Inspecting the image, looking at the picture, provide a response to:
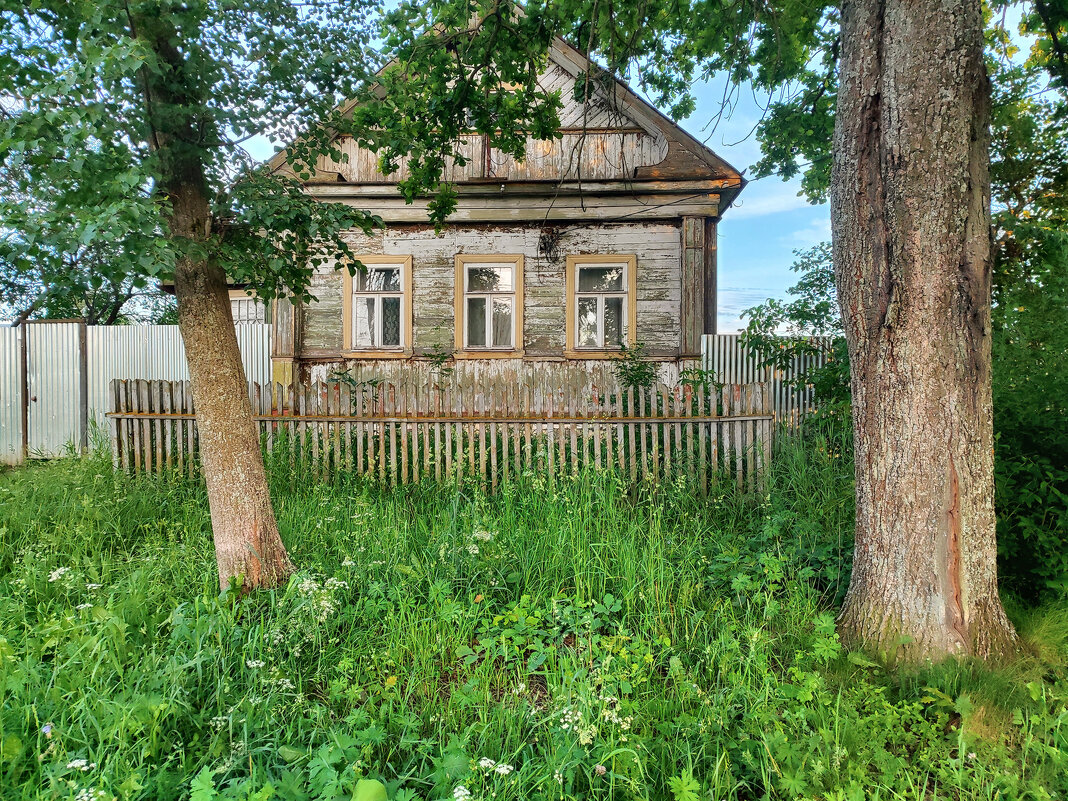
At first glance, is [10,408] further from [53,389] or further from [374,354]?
[374,354]

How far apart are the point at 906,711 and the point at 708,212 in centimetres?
878

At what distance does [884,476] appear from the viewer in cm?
297

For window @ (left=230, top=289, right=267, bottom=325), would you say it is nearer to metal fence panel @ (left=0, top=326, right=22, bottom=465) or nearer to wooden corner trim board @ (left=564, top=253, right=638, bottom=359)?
metal fence panel @ (left=0, top=326, right=22, bottom=465)

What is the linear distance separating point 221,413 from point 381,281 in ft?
24.7

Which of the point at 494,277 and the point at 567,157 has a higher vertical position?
the point at 567,157

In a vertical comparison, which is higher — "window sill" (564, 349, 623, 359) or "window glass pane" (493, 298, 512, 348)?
"window glass pane" (493, 298, 512, 348)

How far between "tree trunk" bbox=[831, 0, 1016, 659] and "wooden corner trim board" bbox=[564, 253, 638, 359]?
23.8ft

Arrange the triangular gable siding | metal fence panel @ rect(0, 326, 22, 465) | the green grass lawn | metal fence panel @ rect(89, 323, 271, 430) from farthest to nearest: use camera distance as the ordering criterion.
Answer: the triangular gable siding < metal fence panel @ rect(89, 323, 271, 430) < metal fence panel @ rect(0, 326, 22, 465) < the green grass lawn

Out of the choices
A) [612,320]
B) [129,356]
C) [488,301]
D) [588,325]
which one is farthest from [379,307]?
[129,356]

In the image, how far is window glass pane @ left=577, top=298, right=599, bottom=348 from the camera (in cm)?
1044

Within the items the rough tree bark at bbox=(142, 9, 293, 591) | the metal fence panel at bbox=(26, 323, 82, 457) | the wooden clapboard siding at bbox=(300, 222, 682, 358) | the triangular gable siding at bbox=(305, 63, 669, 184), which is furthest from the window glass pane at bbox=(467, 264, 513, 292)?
the rough tree bark at bbox=(142, 9, 293, 591)

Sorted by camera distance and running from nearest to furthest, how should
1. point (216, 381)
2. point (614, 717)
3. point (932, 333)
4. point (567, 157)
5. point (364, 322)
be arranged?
point (614, 717) < point (932, 333) < point (216, 381) < point (567, 157) < point (364, 322)

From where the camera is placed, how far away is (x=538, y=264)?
10.4 m

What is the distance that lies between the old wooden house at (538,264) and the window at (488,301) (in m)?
0.02
